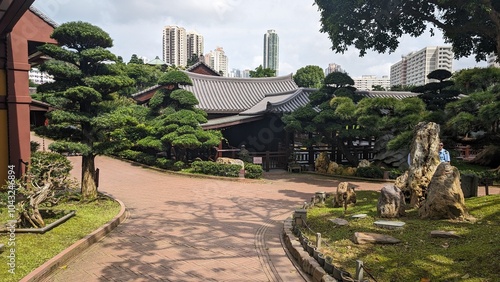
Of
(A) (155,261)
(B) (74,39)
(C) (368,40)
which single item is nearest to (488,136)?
(C) (368,40)

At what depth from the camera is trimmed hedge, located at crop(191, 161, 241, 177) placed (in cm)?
1633

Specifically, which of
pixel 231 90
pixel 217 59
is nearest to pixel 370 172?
pixel 231 90

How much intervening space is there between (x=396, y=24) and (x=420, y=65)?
78.7m

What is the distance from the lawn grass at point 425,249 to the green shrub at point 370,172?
7.67 metres

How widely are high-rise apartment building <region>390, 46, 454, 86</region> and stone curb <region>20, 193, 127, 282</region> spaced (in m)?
68.4

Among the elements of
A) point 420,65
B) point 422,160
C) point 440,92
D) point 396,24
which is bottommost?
point 422,160

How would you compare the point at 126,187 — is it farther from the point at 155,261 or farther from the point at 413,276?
the point at 413,276

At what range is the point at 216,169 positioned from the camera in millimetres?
16656

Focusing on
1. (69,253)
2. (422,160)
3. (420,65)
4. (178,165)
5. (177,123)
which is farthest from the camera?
(420,65)

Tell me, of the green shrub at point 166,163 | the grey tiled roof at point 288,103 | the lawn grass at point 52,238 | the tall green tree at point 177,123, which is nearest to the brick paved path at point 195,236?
the lawn grass at point 52,238

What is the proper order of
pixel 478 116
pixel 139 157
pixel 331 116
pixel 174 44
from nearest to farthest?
pixel 478 116 → pixel 331 116 → pixel 139 157 → pixel 174 44

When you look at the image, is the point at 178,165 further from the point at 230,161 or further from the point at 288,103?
the point at 288,103

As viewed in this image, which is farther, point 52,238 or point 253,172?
point 253,172

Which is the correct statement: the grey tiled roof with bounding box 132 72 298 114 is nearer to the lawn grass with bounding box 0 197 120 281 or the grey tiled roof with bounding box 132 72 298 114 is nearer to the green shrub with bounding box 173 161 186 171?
the green shrub with bounding box 173 161 186 171
